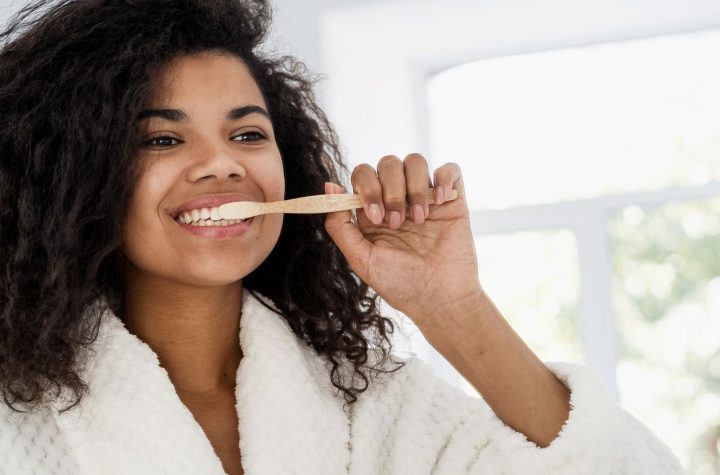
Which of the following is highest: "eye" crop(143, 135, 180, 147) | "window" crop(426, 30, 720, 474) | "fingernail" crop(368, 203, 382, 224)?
"eye" crop(143, 135, 180, 147)

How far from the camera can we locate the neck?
1.21 m

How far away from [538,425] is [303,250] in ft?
1.44

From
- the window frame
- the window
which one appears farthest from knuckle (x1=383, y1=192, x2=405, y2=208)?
the window

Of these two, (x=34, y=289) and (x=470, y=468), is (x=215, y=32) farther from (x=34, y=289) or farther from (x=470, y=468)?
(x=470, y=468)

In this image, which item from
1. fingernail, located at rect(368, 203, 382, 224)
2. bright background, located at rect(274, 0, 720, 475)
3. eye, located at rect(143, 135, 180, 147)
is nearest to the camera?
fingernail, located at rect(368, 203, 382, 224)

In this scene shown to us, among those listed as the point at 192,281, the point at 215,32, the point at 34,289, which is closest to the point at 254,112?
the point at 215,32

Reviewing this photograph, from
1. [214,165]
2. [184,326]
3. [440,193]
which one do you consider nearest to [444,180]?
[440,193]

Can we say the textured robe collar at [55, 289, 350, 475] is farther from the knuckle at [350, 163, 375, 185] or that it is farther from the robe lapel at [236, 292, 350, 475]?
the knuckle at [350, 163, 375, 185]

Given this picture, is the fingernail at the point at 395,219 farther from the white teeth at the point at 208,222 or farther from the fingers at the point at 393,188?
the white teeth at the point at 208,222

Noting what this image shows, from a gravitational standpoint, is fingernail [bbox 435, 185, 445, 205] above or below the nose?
below

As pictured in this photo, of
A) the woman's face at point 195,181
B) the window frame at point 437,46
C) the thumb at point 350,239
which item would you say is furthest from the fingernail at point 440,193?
the window frame at point 437,46

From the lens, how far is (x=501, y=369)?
1.10m

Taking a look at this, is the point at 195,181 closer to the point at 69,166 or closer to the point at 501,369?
the point at 69,166

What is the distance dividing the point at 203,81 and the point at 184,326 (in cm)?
30
